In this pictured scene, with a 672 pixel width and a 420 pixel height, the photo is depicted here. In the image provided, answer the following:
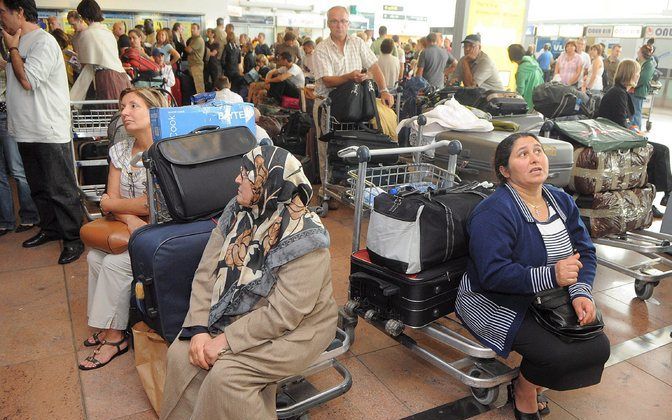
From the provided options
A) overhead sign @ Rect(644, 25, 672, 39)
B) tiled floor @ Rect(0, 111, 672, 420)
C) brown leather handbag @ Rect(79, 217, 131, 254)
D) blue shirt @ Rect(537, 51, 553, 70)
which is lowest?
tiled floor @ Rect(0, 111, 672, 420)

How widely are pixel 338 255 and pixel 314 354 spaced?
85.5 inches

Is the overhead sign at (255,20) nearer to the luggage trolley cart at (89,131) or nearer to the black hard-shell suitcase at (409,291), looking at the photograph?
the luggage trolley cart at (89,131)

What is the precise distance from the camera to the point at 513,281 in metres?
2.06

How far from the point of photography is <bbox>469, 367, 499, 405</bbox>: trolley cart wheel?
7.66ft

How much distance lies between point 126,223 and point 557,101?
4039 mm

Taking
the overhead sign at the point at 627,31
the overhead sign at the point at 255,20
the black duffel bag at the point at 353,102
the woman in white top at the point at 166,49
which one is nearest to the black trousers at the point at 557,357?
the black duffel bag at the point at 353,102

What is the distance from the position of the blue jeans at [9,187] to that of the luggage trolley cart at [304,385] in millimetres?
2595

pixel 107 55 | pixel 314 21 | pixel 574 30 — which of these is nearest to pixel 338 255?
pixel 107 55

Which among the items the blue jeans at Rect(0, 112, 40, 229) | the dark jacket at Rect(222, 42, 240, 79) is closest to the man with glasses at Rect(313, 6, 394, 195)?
the blue jeans at Rect(0, 112, 40, 229)

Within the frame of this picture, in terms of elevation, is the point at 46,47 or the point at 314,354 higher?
the point at 46,47

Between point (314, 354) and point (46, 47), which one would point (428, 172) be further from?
point (46, 47)

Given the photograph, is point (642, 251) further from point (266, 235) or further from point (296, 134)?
point (296, 134)

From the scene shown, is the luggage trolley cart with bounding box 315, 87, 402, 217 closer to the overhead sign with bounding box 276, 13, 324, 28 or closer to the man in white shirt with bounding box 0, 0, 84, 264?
the man in white shirt with bounding box 0, 0, 84, 264

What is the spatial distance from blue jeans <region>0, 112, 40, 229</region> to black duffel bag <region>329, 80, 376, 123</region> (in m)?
2.74
